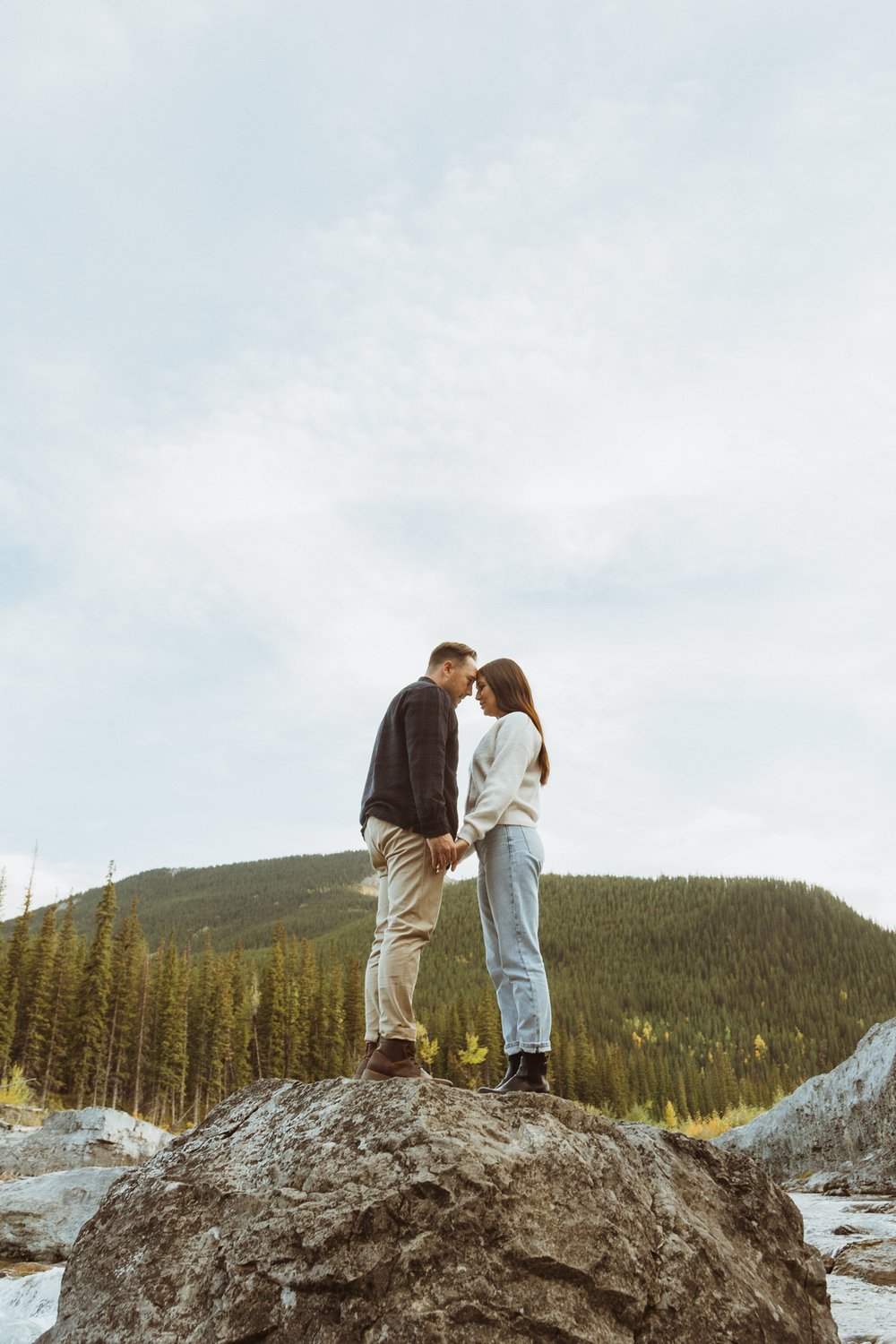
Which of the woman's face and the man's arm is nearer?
the man's arm

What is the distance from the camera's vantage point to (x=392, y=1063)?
4871 millimetres

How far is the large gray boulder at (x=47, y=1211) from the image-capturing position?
952cm

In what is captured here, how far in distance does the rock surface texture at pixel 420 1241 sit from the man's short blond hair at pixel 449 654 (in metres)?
2.62

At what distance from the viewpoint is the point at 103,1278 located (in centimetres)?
402

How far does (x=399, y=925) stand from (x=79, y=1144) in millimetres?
13877

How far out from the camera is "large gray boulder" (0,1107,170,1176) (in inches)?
607

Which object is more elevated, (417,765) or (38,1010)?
(38,1010)

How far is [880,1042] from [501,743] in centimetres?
1103

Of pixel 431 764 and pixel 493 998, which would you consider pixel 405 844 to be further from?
pixel 493 998

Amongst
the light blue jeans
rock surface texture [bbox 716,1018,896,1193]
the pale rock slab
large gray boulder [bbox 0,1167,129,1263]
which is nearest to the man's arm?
the light blue jeans

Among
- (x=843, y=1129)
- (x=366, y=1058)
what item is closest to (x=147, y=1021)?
(x=843, y=1129)

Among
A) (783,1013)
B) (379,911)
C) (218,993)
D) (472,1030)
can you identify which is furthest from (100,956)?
(783,1013)

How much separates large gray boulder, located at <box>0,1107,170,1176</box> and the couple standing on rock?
12.9 meters

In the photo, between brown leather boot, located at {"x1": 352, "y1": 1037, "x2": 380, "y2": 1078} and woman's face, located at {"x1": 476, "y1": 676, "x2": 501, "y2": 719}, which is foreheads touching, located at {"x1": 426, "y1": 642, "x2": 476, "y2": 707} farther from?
brown leather boot, located at {"x1": 352, "y1": 1037, "x2": 380, "y2": 1078}
